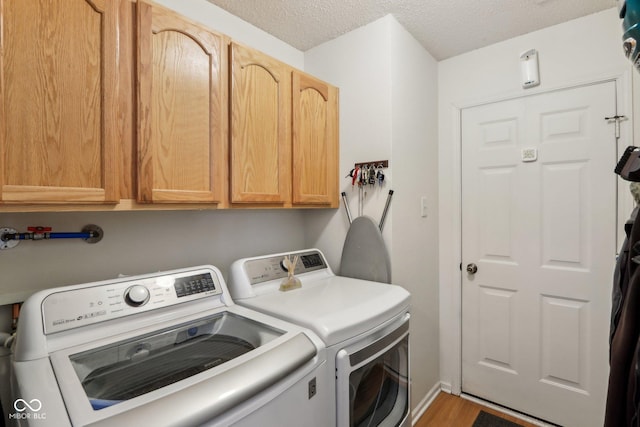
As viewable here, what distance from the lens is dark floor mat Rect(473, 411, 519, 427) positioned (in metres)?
1.94

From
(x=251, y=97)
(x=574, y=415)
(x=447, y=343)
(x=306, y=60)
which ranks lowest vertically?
(x=574, y=415)

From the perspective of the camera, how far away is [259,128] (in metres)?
1.53

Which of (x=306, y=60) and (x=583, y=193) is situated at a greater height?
(x=306, y=60)

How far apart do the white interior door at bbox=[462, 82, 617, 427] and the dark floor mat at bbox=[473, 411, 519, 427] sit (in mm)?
130

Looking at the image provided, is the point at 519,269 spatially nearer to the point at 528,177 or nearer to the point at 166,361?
the point at 528,177

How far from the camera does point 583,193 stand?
180 centimetres

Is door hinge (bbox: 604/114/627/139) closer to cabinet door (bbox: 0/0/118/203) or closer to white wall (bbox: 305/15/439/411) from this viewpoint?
white wall (bbox: 305/15/439/411)

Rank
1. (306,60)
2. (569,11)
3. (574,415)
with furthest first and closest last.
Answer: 1. (306,60)
2. (574,415)
3. (569,11)

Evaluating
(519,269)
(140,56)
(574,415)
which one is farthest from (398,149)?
(574,415)

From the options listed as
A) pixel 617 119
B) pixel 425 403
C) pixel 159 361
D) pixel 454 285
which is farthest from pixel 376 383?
pixel 617 119

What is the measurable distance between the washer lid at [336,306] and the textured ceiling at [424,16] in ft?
5.13

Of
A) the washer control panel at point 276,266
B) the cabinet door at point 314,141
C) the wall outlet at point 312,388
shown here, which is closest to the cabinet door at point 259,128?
the cabinet door at point 314,141

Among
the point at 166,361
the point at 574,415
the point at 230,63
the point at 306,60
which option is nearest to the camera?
the point at 166,361

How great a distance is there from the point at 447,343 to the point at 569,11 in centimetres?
226
